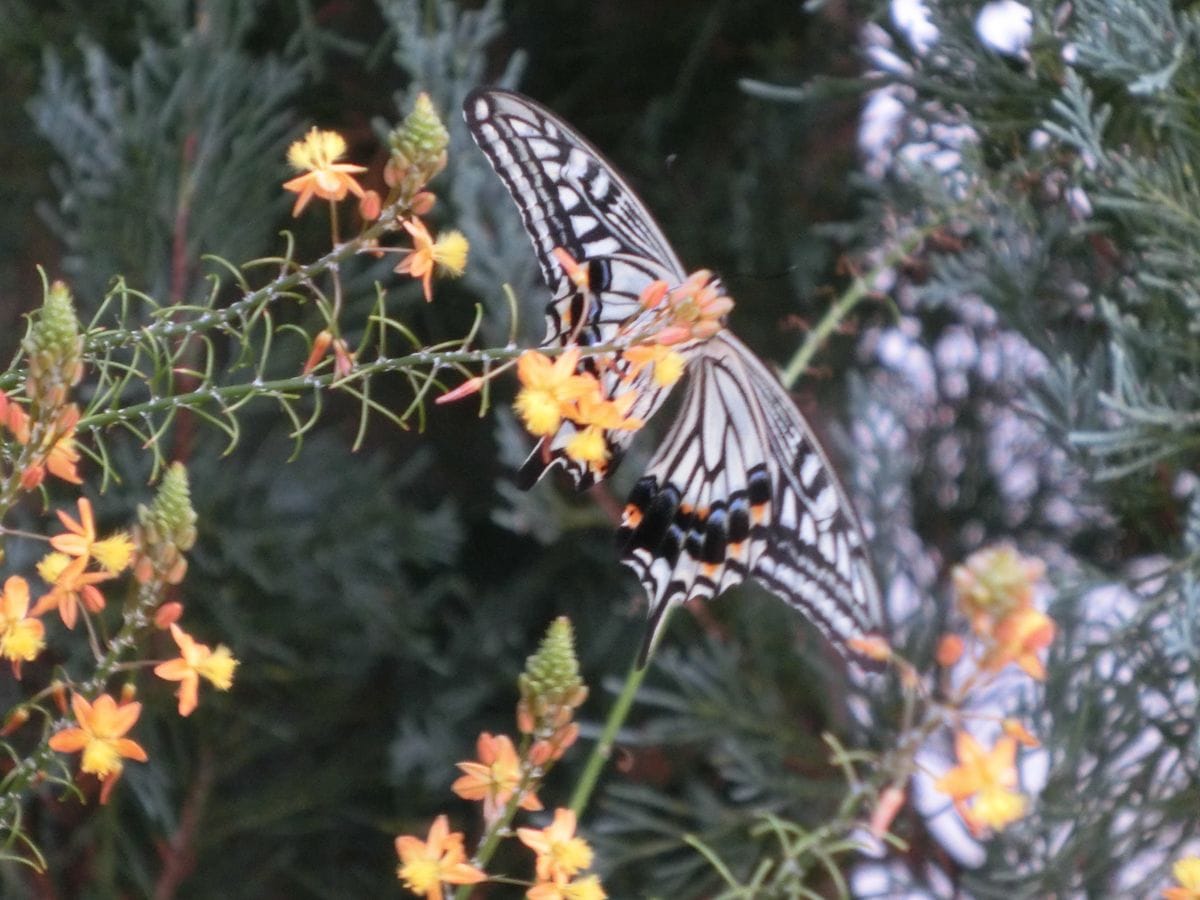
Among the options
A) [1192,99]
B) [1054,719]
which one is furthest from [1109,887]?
[1192,99]

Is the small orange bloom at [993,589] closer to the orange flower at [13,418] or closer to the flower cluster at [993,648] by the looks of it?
the flower cluster at [993,648]

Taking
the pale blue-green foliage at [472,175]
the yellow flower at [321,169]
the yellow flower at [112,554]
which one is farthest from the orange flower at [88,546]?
the pale blue-green foliage at [472,175]

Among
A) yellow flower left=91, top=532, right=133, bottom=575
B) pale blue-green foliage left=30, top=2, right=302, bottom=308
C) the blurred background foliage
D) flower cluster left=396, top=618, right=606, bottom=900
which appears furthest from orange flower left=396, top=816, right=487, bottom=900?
pale blue-green foliage left=30, top=2, right=302, bottom=308

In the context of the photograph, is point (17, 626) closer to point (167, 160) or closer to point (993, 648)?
point (993, 648)

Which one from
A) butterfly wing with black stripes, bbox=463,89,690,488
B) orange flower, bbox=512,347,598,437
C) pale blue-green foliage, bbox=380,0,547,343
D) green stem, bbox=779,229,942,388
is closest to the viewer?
orange flower, bbox=512,347,598,437

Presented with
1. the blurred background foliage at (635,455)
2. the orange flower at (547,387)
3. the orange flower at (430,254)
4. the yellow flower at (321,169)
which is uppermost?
the yellow flower at (321,169)

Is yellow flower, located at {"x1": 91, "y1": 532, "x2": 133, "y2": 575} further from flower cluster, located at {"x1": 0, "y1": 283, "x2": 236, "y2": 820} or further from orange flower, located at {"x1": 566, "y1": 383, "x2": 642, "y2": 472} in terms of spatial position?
orange flower, located at {"x1": 566, "y1": 383, "x2": 642, "y2": 472}
